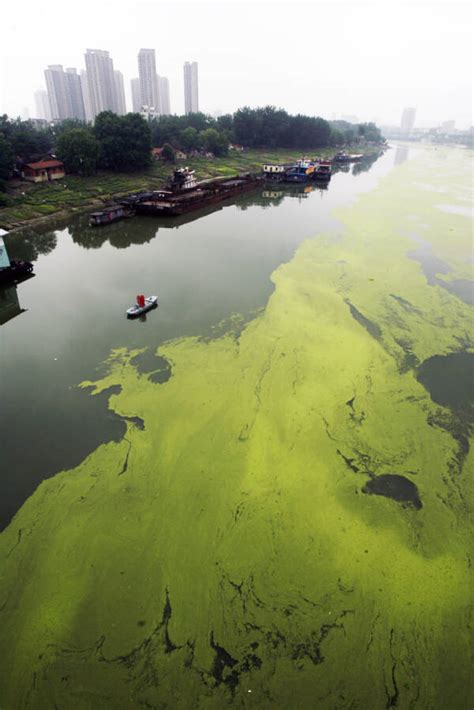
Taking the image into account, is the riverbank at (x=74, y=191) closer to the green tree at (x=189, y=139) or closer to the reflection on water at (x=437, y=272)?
the green tree at (x=189, y=139)

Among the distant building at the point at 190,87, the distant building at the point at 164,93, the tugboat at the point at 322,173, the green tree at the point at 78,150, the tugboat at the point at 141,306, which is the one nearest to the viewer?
the tugboat at the point at 141,306

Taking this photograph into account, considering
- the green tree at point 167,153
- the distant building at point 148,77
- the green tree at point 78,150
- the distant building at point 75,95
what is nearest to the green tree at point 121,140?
the green tree at point 78,150

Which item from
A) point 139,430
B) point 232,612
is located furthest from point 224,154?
point 232,612

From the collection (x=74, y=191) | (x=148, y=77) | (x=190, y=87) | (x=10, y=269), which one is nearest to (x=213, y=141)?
(x=74, y=191)

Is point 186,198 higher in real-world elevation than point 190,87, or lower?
lower

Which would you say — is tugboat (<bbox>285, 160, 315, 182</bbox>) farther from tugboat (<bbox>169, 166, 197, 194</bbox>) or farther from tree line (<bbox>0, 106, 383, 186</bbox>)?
tugboat (<bbox>169, 166, 197, 194</bbox>)

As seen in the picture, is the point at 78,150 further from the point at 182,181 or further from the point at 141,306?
the point at 141,306
